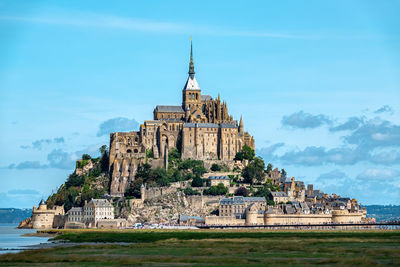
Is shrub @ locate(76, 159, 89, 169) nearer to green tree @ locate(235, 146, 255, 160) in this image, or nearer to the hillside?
the hillside

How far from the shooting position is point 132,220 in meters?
145

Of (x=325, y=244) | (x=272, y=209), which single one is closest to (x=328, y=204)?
(x=272, y=209)

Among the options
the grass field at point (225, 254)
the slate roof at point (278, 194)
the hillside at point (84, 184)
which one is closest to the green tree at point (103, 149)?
the hillside at point (84, 184)

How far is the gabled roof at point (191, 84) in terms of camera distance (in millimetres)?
169125

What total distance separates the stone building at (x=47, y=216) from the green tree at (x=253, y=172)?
112ft

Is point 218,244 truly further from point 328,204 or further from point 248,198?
point 328,204

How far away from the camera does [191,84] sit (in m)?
170

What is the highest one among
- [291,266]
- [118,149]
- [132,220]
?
[118,149]

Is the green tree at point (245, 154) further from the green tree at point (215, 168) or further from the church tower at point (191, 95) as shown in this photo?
the church tower at point (191, 95)

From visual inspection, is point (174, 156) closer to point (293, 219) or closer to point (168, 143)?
point (168, 143)

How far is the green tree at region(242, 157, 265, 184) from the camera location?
6033 inches

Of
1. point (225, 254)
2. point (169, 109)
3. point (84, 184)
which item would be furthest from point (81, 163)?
Answer: point (225, 254)

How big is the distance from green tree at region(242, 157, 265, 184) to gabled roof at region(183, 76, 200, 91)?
22.2 meters

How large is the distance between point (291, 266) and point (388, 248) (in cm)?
1923
